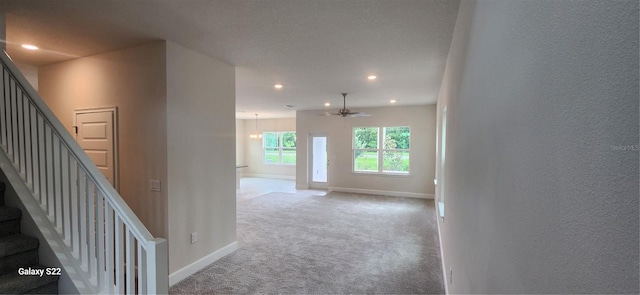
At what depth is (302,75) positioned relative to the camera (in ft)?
13.1

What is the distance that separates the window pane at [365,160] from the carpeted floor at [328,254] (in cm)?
193

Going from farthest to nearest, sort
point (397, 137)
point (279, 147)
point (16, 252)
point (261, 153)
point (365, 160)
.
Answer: point (261, 153) → point (279, 147) → point (365, 160) → point (397, 137) → point (16, 252)

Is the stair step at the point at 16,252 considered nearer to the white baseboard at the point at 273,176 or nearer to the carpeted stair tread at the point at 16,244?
the carpeted stair tread at the point at 16,244

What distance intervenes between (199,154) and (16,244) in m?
1.57

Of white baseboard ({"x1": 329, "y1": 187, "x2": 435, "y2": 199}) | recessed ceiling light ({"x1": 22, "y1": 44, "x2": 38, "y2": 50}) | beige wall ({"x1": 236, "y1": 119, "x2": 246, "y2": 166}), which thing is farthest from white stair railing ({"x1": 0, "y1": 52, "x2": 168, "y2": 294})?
beige wall ({"x1": 236, "y1": 119, "x2": 246, "y2": 166})

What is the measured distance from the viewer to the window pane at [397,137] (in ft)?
24.3

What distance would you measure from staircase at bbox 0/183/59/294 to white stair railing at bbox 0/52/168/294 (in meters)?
0.12

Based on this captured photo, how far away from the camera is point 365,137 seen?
7863 millimetres

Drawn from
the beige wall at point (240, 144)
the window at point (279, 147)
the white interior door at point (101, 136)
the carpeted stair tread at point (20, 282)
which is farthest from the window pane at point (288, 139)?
the carpeted stair tread at point (20, 282)

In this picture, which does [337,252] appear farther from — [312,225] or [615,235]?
[615,235]

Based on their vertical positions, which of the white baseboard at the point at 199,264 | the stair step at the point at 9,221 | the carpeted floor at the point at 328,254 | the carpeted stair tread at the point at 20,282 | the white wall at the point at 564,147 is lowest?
the carpeted floor at the point at 328,254

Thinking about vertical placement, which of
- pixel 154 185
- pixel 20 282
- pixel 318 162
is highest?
pixel 154 185

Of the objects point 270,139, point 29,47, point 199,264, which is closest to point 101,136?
point 29,47

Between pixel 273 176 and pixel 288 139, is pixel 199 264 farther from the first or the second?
pixel 273 176
